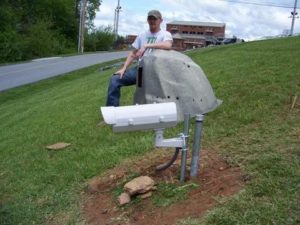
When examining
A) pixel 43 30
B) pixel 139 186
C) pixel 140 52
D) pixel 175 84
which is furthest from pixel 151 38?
pixel 43 30

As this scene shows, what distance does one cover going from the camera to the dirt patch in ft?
14.1

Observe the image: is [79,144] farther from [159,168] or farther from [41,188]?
[159,168]

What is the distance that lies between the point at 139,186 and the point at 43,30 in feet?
194

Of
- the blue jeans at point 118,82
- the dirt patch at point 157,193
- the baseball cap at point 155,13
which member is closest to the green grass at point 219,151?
the dirt patch at point 157,193

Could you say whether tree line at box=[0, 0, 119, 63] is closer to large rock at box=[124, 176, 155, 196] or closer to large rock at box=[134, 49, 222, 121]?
large rock at box=[134, 49, 222, 121]

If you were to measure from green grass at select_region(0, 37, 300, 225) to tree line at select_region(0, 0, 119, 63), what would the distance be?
43.4 meters

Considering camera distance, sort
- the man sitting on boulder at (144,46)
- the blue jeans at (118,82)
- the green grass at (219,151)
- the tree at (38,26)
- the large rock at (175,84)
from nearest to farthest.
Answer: the green grass at (219,151), the large rock at (175,84), the man sitting on boulder at (144,46), the blue jeans at (118,82), the tree at (38,26)

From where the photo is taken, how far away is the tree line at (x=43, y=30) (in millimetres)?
54688

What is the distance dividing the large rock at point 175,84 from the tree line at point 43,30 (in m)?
46.5

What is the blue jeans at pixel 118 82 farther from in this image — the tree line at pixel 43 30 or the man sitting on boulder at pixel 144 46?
the tree line at pixel 43 30

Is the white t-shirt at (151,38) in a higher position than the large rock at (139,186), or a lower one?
higher

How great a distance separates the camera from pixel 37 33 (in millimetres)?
60938

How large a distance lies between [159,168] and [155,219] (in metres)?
0.87

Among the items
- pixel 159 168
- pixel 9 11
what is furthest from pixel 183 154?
pixel 9 11
